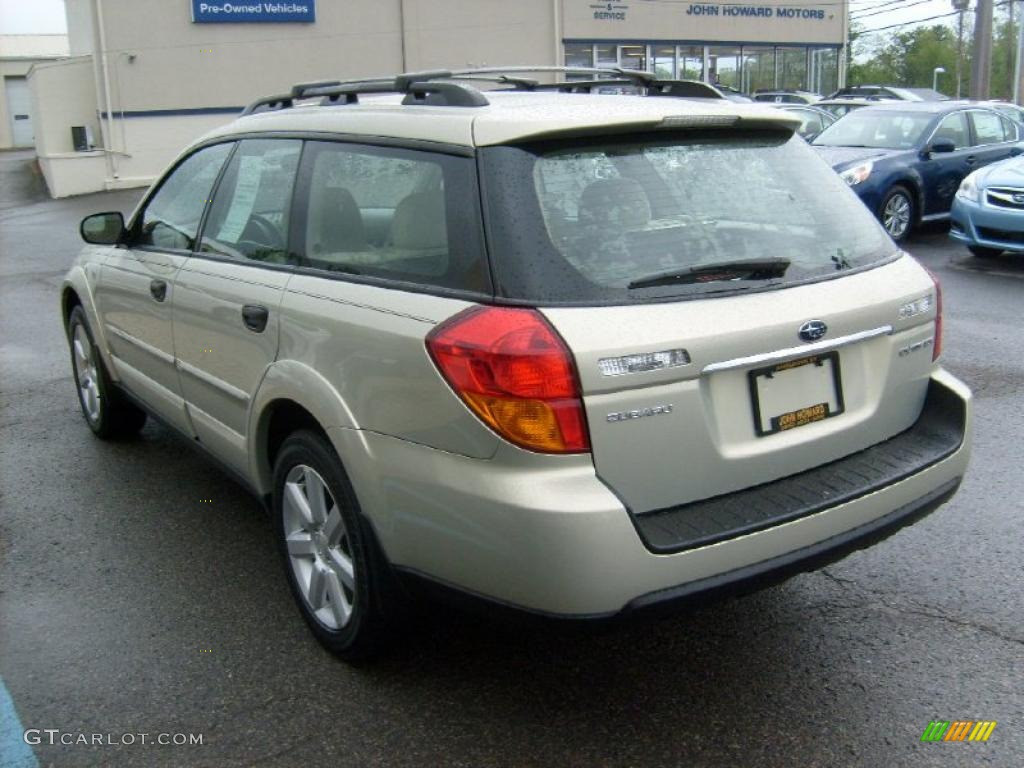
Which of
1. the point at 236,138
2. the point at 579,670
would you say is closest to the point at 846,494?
the point at 579,670

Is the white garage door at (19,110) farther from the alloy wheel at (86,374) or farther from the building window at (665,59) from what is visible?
the alloy wheel at (86,374)

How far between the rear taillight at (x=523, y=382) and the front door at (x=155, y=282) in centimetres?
205

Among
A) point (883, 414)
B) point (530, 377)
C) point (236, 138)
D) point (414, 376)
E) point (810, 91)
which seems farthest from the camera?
point (810, 91)

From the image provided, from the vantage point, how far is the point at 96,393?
573 centimetres

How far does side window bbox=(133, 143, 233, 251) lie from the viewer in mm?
4348

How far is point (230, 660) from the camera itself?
11.2ft

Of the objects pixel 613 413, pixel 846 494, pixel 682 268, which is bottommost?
pixel 846 494

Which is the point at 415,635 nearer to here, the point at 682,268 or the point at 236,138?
the point at 682,268

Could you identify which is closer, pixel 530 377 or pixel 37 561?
pixel 530 377

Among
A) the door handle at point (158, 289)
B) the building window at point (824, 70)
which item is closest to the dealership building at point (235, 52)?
the building window at point (824, 70)

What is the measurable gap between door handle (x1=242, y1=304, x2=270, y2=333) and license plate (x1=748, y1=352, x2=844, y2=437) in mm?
1620

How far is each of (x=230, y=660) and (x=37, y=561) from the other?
132 cm

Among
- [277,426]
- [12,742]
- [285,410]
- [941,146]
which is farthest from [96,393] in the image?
[941,146]

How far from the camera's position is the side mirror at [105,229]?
16.6 ft
